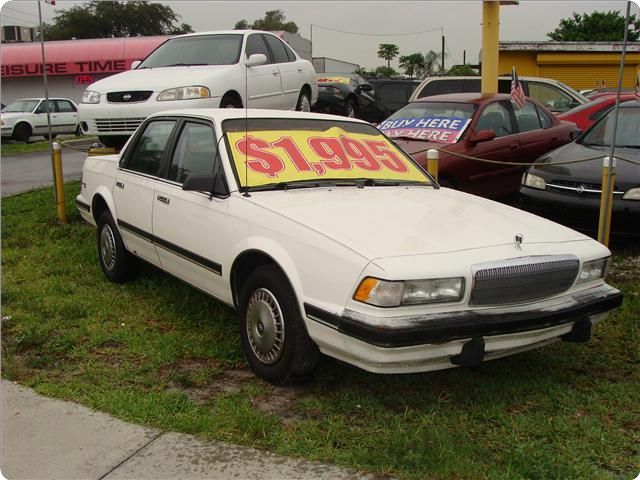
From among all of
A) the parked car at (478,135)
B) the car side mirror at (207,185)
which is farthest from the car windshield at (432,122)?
the car side mirror at (207,185)

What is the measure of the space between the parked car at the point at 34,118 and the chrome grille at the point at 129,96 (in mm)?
14356

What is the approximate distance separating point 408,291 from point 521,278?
629mm

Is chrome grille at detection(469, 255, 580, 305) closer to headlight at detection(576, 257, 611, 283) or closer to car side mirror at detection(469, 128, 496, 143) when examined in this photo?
headlight at detection(576, 257, 611, 283)

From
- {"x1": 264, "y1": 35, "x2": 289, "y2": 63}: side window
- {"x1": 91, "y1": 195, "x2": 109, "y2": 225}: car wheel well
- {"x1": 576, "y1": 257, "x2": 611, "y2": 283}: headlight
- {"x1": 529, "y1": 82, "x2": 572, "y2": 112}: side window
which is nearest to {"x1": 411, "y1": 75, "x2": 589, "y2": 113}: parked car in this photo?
{"x1": 529, "y1": 82, "x2": 572, "y2": 112}: side window

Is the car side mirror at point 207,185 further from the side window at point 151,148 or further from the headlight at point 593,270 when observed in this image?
the headlight at point 593,270

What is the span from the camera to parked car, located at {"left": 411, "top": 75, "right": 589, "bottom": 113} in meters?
11.8

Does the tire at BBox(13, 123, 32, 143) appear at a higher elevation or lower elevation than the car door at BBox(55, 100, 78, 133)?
lower

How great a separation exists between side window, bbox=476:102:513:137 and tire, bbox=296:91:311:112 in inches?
117

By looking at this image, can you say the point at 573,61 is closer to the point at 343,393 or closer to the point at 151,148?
the point at 151,148

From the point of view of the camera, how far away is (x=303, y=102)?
9.77 m

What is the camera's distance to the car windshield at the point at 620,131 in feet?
22.5

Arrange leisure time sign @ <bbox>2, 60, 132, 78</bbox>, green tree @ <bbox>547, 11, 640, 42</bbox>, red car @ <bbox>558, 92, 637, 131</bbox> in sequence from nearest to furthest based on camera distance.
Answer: red car @ <bbox>558, 92, 637, 131</bbox> → leisure time sign @ <bbox>2, 60, 132, 78</bbox> → green tree @ <bbox>547, 11, 640, 42</bbox>

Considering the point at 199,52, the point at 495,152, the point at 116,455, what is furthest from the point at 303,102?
the point at 116,455

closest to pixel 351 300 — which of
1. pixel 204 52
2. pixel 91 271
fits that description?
pixel 91 271
